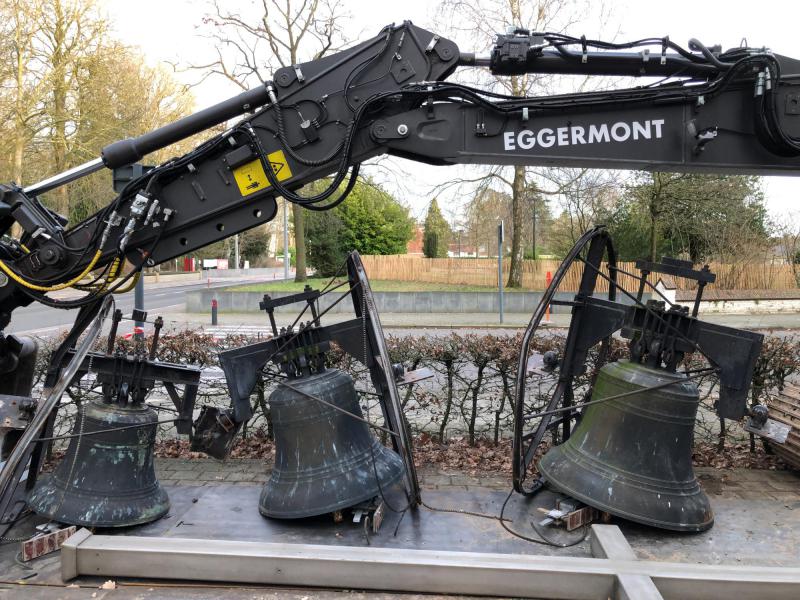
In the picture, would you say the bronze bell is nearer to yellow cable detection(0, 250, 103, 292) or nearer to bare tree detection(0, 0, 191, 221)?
A: yellow cable detection(0, 250, 103, 292)

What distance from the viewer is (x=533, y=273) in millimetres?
31000

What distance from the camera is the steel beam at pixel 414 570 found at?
3221mm

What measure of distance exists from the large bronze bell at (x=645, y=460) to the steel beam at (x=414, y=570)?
4.14 ft

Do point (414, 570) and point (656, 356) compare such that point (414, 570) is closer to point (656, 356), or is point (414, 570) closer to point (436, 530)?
point (436, 530)

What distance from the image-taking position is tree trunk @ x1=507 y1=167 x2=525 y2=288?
28.2 metres

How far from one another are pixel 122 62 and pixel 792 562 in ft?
119

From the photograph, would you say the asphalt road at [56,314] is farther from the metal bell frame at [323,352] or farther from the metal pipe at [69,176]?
the metal bell frame at [323,352]

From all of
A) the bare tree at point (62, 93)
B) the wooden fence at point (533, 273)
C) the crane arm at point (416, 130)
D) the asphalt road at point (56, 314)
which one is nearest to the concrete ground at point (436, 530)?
the crane arm at point (416, 130)

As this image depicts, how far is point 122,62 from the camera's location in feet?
107

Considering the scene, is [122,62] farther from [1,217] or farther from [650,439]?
[650,439]

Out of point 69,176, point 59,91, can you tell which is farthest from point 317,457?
point 59,91

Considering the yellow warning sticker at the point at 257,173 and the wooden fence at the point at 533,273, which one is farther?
the wooden fence at the point at 533,273

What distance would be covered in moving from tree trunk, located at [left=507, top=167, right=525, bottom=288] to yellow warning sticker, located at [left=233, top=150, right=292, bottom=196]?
2450cm

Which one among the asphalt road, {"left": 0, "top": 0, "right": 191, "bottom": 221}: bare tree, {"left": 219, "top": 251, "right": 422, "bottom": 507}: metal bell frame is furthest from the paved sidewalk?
{"left": 0, "top": 0, "right": 191, "bottom": 221}: bare tree
